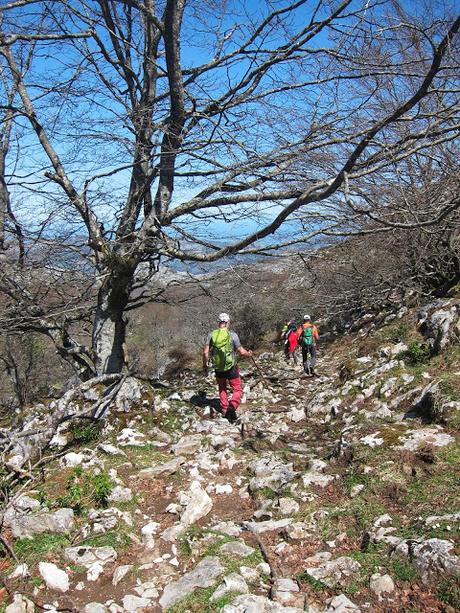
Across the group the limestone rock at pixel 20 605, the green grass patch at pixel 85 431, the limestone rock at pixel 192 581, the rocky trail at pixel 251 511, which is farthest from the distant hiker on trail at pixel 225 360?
the limestone rock at pixel 20 605

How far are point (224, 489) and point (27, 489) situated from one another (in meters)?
1.89

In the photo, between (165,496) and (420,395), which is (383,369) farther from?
(165,496)

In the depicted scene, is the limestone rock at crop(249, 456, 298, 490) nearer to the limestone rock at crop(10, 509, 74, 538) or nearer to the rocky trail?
the rocky trail

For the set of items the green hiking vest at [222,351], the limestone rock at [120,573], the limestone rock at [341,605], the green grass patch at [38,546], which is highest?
the green hiking vest at [222,351]

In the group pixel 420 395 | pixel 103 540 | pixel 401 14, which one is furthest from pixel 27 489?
pixel 401 14

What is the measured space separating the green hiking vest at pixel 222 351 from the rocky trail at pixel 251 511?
0.80 meters

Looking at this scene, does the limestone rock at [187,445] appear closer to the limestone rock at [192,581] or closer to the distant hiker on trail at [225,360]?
the distant hiker on trail at [225,360]

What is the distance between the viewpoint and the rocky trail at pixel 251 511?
2947 mm

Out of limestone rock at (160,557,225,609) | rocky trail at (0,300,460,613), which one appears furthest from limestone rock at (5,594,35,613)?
limestone rock at (160,557,225,609)

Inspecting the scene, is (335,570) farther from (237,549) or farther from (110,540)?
(110,540)

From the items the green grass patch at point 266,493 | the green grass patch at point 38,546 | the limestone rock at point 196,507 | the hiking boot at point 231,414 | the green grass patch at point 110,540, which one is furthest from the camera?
the hiking boot at point 231,414

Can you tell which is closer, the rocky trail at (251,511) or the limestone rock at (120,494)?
→ the rocky trail at (251,511)

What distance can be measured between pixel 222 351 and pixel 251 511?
2.98m

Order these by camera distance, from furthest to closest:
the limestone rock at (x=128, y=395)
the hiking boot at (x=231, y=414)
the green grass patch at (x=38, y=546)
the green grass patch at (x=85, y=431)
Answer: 1. the hiking boot at (x=231, y=414)
2. the limestone rock at (x=128, y=395)
3. the green grass patch at (x=85, y=431)
4. the green grass patch at (x=38, y=546)
